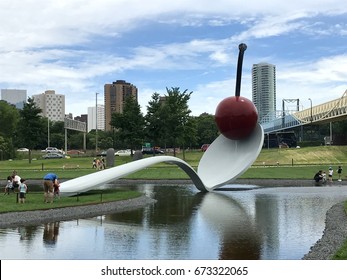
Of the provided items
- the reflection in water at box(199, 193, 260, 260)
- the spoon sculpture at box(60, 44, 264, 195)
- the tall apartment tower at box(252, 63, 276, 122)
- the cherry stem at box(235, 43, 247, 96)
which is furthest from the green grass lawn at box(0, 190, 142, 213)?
the tall apartment tower at box(252, 63, 276, 122)

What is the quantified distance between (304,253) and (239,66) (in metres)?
15.5

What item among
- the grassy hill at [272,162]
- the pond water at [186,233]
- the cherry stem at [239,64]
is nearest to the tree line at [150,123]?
the grassy hill at [272,162]

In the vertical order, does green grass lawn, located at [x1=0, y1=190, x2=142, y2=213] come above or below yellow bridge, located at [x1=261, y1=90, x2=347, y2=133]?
below

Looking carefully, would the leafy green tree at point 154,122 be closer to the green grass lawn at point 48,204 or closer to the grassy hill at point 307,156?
the grassy hill at point 307,156

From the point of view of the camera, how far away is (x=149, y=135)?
5519cm

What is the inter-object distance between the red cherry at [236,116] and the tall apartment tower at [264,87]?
121m

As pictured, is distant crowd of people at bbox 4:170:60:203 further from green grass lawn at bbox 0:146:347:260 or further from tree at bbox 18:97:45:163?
tree at bbox 18:97:45:163

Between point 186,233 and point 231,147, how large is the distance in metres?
12.1

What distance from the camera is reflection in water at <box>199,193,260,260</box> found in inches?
414

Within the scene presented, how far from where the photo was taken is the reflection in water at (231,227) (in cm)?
1052

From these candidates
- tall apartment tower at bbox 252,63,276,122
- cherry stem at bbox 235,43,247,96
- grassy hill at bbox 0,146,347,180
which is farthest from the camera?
tall apartment tower at bbox 252,63,276,122

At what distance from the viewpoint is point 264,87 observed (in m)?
151

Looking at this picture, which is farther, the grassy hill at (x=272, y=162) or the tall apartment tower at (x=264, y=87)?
the tall apartment tower at (x=264, y=87)
